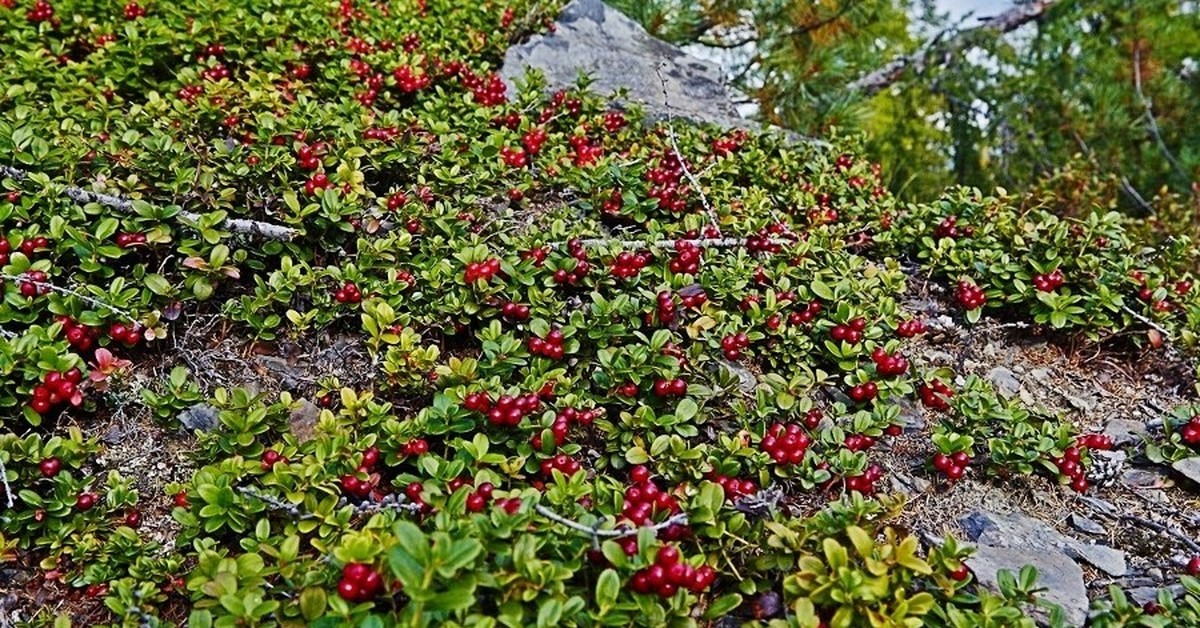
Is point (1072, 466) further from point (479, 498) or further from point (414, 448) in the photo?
point (414, 448)

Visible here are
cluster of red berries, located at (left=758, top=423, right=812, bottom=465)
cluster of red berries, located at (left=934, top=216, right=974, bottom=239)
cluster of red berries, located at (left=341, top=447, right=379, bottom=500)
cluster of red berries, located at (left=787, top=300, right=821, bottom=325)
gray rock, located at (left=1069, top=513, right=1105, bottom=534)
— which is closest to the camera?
cluster of red berries, located at (left=341, top=447, right=379, bottom=500)

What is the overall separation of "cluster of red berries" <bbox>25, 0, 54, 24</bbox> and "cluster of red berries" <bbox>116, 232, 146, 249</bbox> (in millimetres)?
2761

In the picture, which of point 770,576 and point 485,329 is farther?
point 485,329

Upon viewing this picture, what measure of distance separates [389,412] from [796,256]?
2.10m

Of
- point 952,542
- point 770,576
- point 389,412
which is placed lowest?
point 389,412

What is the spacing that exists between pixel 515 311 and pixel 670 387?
2.54 ft

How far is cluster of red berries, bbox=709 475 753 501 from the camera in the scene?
9.41 ft

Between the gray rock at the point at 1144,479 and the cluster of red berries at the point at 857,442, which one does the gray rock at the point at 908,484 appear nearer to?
the cluster of red berries at the point at 857,442

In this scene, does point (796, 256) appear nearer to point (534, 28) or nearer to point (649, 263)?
point (649, 263)

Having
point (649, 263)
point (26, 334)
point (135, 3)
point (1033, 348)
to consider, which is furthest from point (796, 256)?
point (135, 3)

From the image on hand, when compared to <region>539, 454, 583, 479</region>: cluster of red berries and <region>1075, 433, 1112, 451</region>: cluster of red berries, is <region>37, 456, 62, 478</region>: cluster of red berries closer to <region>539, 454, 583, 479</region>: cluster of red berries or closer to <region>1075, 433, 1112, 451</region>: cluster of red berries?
<region>539, 454, 583, 479</region>: cluster of red berries

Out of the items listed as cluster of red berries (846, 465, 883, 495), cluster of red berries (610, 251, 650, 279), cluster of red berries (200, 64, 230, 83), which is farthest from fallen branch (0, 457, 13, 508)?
cluster of red berries (200, 64, 230, 83)

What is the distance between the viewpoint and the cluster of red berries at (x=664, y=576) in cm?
236

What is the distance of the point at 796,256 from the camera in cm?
422
